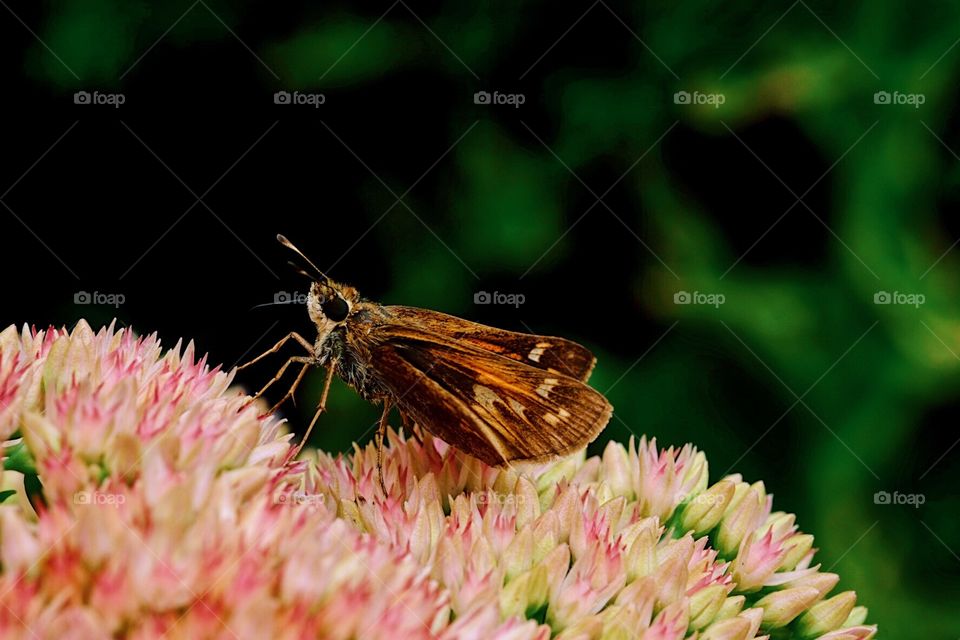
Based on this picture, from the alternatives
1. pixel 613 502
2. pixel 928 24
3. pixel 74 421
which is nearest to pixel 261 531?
pixel 74 421

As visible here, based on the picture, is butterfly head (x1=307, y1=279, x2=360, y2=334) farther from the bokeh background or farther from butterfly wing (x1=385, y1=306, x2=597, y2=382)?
the bokeh background

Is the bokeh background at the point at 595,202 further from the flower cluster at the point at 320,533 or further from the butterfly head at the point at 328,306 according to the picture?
the flower cluster at the point at 320,533

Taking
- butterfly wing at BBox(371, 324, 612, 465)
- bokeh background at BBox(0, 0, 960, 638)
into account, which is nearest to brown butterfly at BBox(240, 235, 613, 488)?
butterfly wing at BBox(371, 324, 612, 465)

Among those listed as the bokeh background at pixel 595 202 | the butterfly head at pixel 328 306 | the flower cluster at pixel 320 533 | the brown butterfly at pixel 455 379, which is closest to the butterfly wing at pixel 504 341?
the brown butterfly at pixel 455 379

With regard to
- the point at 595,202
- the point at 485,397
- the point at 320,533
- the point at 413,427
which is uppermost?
the point at 595,202

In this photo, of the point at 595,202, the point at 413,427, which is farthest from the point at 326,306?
the point at 595,202

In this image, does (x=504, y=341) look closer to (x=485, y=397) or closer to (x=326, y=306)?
(x=485, y=397)
